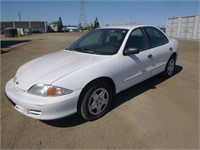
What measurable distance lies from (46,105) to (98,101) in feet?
2.96

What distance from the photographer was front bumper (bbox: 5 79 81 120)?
92.3 inches

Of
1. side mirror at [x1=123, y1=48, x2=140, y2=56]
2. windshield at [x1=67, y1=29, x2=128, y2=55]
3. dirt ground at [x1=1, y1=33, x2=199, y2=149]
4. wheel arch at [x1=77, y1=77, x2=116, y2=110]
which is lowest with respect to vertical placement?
dirt ground at [x1=1, y1=33, x2=199, y2=149]

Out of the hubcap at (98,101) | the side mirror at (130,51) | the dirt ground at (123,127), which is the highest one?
the side mirror at (130,51)

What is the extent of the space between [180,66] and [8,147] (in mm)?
5851

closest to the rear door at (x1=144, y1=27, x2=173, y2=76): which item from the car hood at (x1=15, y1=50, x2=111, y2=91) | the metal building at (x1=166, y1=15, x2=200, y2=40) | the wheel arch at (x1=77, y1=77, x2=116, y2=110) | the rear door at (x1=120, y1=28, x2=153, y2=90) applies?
the rear door at (x1=120, y1=28, x2=153, y2=90)

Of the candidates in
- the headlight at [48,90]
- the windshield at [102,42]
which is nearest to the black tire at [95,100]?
the headlight at [48,90]

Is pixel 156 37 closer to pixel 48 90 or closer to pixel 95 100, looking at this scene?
pixel 95 100

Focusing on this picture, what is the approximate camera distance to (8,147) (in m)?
2.34

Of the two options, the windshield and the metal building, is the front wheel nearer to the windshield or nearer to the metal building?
the windshield

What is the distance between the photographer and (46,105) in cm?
233

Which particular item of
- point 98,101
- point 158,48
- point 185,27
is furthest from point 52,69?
point 185,27

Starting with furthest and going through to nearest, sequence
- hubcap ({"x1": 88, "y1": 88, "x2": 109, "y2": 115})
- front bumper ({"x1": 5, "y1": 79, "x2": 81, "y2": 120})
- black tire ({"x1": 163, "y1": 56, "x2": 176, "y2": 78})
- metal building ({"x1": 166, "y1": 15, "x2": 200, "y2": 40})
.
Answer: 1. metal building ({"x1": 166, "y1": 15, "x2": 200, "y2": 40})
2. black tire ({"x1": 163, "y1": 56, "x2": 176, "y2": 78})
3. hubcap ({"x1": 88, "y1": 88, "x2": 109, "y2": 115})
4. front bumper ({"x1": 5, "y1": 79, "x2": 81, "y2": 120})

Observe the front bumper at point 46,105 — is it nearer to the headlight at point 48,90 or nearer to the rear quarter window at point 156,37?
the headlight at point 48,90

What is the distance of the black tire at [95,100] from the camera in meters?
2.64
